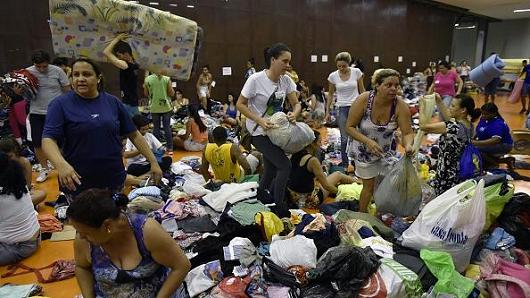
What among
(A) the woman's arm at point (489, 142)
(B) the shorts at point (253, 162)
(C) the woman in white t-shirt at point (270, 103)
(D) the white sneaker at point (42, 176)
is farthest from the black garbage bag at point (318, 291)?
(D) the white sneaker at point (42, 176)

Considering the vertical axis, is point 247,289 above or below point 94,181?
below

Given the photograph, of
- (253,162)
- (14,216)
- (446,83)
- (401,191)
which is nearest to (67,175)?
(14,216)

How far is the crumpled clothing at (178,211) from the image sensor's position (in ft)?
10.7

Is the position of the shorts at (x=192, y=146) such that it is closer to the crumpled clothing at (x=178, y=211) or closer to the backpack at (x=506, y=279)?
the crumpled clothing at (x=178, y=211)

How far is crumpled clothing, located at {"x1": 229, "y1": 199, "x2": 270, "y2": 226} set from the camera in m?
2.94

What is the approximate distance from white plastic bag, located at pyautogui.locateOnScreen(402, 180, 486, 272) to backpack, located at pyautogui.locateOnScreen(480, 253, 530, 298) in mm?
163

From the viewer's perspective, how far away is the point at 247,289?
2301mm

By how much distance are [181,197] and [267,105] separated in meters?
1.26

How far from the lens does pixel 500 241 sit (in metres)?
2.65

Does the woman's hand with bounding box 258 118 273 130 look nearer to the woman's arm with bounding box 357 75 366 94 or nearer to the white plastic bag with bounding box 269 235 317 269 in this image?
the white plastic bag with bounding box 269 235 317 269

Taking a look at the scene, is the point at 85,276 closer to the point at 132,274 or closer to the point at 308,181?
the point at 132,274

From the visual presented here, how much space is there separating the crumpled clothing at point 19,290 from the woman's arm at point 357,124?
253 cm

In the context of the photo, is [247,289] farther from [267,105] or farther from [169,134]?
[169,134]

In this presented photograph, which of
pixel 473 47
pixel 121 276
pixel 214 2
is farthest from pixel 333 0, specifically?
pixel 473 47
